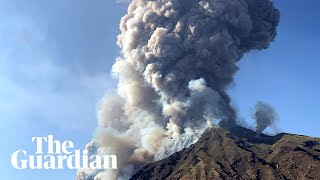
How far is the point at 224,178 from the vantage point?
583ft

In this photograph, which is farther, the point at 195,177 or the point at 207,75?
the point at 207,75

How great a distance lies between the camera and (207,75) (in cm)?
19975

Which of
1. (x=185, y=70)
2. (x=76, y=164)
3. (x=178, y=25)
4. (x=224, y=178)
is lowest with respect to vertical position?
(x=76, y=164)

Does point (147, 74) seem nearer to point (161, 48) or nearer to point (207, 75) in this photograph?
point (161, 48)

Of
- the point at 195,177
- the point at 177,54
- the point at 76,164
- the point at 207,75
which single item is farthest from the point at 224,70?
the point at 76,164

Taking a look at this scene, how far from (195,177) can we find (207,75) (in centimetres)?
4274

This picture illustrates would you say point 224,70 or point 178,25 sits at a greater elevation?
point 178,25

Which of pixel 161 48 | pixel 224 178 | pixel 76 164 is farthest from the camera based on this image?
pixel 161 48

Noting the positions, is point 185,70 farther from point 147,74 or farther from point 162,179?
point 162,179

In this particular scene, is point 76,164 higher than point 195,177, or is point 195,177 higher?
point 195,177

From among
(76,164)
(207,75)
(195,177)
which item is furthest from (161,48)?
(76,164)

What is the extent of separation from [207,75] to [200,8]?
2773cm

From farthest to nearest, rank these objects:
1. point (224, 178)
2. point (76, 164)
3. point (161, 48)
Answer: point (161, 48)
point (224, 178)
point (76, 164)

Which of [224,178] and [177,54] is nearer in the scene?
[224,178]
